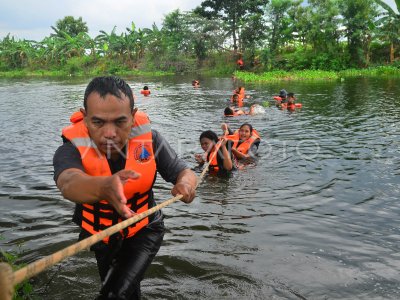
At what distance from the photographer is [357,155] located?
8188 millimetres

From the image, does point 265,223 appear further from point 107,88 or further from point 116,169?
point 107,88

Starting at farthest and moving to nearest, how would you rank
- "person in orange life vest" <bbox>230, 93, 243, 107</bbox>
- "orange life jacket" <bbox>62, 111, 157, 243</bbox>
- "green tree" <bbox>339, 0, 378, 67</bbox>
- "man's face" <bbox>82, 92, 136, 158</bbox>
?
"green tree" <bbox>339, 0, 378, 67</bbox> → "person in orange life vest" <bbox>230, 93, 243, 107</bbox> → "orange life jacket" <bbox>62, 111, 157, 243</bbox> → "man's face" <bbox>82, 92, 136, 158</bbox>

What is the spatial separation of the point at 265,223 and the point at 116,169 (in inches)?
122

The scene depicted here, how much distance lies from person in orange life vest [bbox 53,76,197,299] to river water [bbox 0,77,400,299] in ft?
3.60

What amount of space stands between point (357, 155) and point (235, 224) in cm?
430

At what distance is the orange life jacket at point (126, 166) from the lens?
2.30 metres

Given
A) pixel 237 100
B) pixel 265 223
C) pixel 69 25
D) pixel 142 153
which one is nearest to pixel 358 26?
pixel 237 100

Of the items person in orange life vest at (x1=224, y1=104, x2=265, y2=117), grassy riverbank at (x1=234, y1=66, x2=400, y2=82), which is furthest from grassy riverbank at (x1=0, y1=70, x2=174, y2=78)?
person in orange life vest at (x1=224, y1=104, x2=265, y2=117)

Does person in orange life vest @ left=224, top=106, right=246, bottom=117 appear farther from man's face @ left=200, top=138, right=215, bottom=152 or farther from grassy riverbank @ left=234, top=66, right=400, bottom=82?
grassy riverbank @ left=234, top=66, right=400, bottom=82

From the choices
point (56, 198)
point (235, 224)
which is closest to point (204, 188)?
point (235, 224)

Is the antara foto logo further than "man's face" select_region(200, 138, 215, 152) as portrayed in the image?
No

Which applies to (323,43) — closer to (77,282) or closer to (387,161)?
(387,161)

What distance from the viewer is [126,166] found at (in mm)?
2408

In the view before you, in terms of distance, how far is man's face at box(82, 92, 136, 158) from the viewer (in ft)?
6.93
